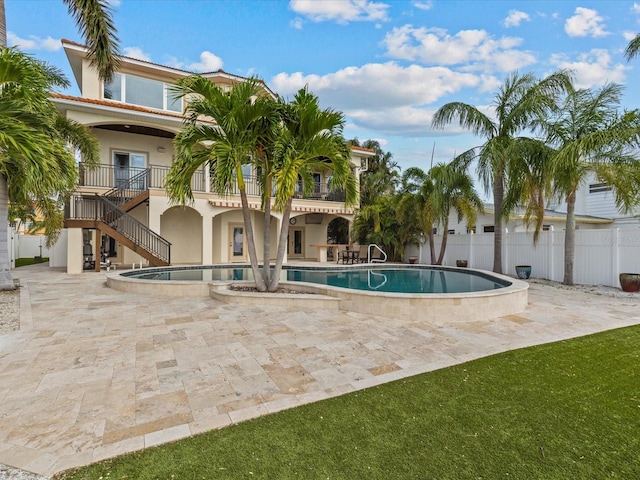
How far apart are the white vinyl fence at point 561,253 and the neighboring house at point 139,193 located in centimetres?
928

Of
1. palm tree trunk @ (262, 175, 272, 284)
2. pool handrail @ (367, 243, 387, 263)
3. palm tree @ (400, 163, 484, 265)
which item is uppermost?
palm tree @ (400, 163, 484, 265)

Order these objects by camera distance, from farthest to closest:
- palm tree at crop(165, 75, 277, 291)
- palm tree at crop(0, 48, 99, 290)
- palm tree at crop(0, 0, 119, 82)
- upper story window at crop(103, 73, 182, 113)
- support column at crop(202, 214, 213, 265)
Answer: support column at crop(202, 214, 213, 265)
upper story window at crop(103, 73, 182, 113)
palm tree at crop(0, 0, 119, 82)
palm tree at crop(165, 75, 277, 291)
palm tree at crop(0, 48, 99, 290)

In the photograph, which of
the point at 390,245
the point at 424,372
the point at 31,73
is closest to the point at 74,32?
the point at 31,73

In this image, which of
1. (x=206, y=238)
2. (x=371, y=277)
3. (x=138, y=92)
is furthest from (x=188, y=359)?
(x=138, y=92)

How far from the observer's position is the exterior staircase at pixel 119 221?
1650 cm

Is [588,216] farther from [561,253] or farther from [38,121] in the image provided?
[38,121]

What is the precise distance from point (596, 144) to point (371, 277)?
9.41 m

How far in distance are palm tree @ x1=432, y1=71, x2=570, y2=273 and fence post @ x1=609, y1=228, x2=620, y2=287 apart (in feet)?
12.5

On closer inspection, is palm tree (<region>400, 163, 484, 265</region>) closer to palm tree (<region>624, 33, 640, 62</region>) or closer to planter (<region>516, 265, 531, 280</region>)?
planter (<region>516, 265, 531, 280</region>)

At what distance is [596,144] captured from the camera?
11656 mm

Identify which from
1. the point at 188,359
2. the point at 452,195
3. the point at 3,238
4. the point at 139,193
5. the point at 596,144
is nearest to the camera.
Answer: the point at 188,359

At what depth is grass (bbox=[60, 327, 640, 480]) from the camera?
2.85 meters

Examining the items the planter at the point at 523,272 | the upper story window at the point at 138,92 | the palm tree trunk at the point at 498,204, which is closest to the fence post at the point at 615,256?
the planter at the point at 523,272

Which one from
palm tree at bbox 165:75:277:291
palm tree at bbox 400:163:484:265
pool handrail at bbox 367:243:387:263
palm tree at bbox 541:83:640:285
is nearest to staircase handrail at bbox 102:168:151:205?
palm tree at bbox 165:75:277:291
